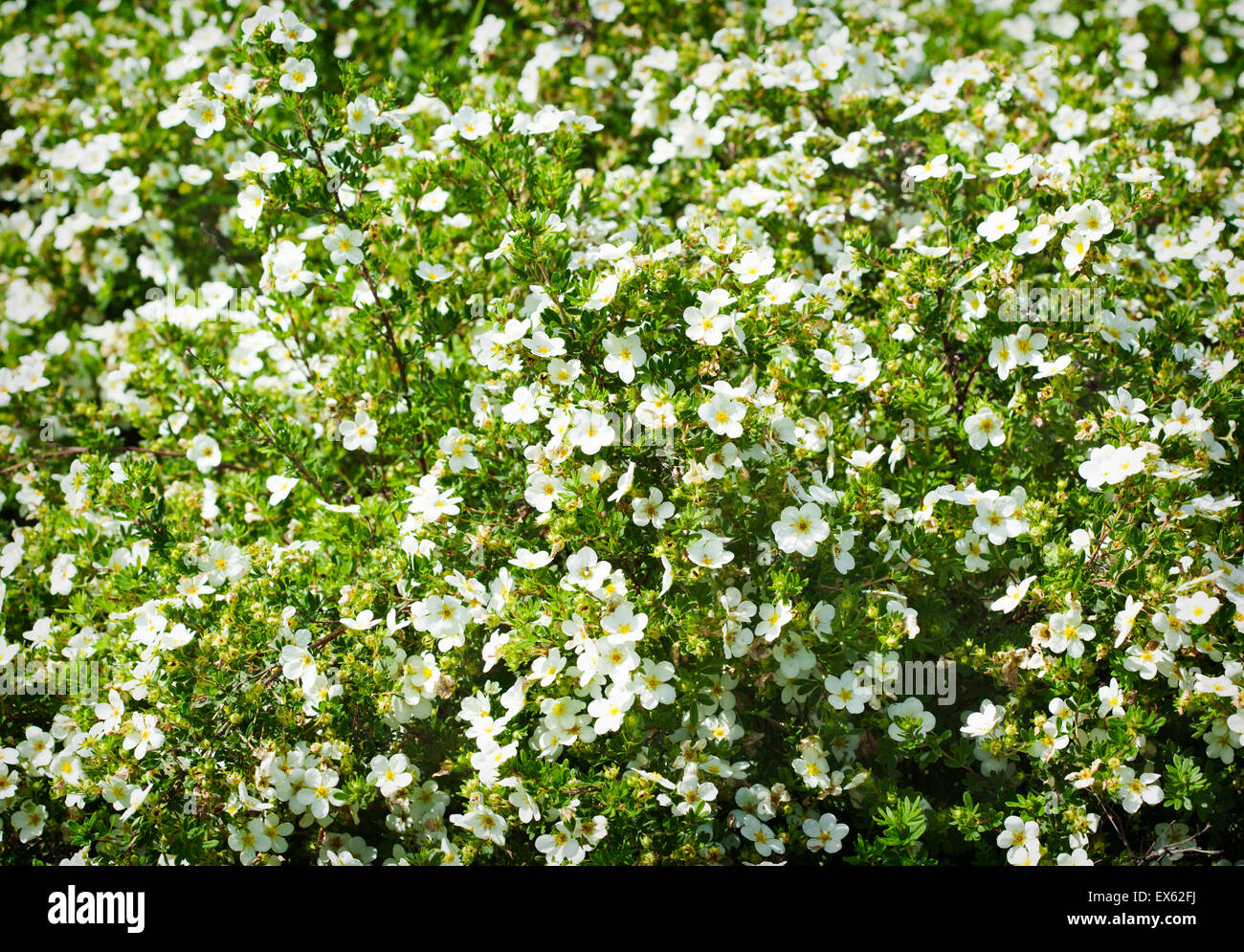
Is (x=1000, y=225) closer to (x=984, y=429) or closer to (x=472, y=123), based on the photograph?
(x=984, y=429)

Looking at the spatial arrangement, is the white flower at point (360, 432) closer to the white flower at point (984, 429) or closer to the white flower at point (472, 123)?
the white flower at point (472, 123)

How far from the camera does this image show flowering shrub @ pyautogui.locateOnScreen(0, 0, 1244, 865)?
8.33 ft

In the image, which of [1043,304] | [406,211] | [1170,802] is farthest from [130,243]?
[1170,802]

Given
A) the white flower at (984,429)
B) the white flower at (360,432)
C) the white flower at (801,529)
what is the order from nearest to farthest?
the white flower at (801,529) → the white flower at (984,429) → the white flower at (360,432)

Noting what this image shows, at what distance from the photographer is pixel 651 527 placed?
2.67 metres

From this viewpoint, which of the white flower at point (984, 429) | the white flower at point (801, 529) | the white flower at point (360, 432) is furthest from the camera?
the white flower at point (360, 432)

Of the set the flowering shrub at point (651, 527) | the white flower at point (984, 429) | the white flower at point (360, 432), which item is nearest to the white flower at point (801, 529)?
the flowering shrub at point (651, 527)

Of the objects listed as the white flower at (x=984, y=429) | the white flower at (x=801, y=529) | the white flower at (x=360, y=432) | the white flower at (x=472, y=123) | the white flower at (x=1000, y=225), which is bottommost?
→ the white flower at (x=801, y=529)

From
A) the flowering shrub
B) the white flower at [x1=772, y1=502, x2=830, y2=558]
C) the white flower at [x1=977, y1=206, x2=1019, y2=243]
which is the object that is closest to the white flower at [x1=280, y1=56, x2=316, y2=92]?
the flowering shrub

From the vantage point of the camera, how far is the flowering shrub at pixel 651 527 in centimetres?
254

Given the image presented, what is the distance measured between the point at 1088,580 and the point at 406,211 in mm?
2247

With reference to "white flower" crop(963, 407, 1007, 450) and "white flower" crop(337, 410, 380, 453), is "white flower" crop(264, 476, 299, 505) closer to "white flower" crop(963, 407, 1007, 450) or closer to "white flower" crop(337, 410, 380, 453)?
"white flower" crop(337, 410, 380, 453)

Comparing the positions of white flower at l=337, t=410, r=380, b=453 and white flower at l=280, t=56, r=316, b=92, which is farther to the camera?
white flower at l=337, t=410, r=380, b=453

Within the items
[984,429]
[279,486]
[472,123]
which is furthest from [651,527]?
[472,123]
